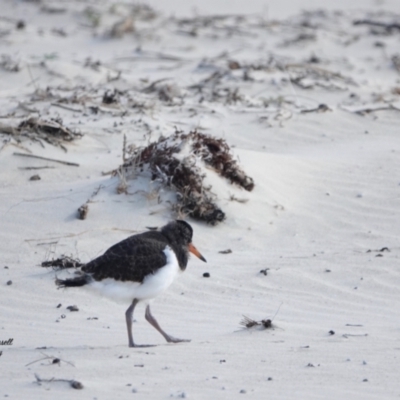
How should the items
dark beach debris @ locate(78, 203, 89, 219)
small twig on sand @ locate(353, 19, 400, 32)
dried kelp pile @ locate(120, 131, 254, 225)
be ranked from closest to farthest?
dark beach debris @ locate(78, 203, 89, 219)
dried kelp pile @ locate(120, 131, 254, 225)
small twig on sand @ locate(353, 19, 400, 32)

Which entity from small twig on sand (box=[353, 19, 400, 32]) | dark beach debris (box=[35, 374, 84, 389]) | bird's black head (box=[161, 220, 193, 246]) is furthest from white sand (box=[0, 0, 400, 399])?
small twig on sand (box=[353, 19, 400, 32])

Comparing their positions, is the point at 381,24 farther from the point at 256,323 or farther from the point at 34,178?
the point at 256,323

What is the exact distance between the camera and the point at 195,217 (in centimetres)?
905

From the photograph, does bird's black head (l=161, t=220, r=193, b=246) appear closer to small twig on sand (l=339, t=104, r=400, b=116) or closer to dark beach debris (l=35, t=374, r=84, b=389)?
dark beach debris (l=35, t=374, r=84, b=389)

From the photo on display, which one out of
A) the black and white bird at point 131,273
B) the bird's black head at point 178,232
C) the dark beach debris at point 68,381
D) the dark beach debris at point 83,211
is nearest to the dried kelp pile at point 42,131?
the dark beach debris at point 83,211

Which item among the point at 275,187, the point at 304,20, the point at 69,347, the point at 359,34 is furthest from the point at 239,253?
the point at 304,20

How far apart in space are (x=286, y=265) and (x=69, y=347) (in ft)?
9.57

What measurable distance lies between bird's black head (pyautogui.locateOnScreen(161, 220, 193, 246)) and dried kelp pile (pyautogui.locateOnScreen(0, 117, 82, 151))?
386 cm

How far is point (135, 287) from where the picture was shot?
6.23 meters

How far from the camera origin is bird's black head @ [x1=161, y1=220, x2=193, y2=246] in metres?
6.75

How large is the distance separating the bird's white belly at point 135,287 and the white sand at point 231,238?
40 centimetres

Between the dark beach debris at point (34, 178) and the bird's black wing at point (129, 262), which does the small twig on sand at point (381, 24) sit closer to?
the dark beach debris at point (34, 178)

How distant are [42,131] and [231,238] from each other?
9.62ft

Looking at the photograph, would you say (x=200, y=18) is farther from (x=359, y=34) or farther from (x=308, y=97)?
(x=308, y=97)
